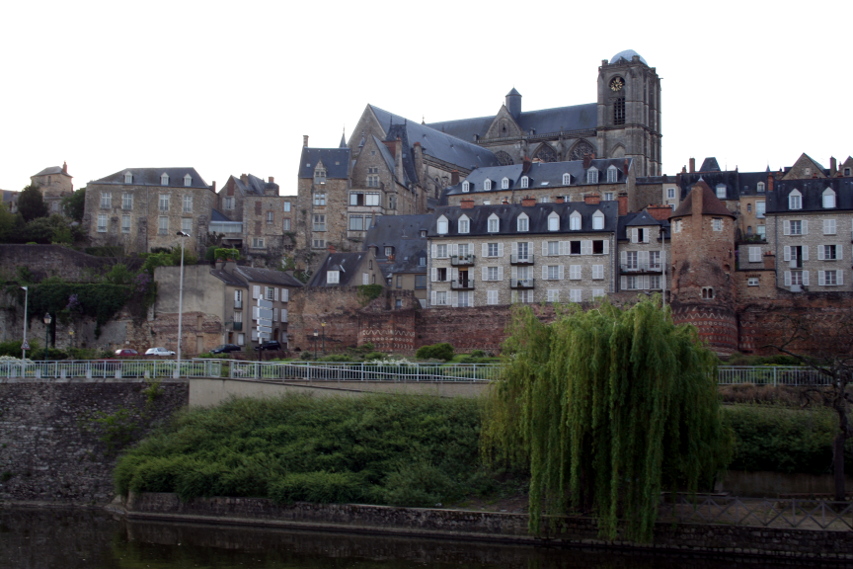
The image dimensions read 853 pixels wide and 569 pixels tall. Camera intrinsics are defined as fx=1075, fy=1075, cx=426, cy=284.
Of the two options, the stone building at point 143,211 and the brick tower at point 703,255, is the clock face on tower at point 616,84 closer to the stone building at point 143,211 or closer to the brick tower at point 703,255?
the stone building at point 143,211

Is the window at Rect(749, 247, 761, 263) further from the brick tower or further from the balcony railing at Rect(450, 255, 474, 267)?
the balcony railing at Rect(450, 255, 474, 267)

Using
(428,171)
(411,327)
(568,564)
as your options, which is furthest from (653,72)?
(568,564)

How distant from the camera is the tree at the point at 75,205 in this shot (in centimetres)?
8314

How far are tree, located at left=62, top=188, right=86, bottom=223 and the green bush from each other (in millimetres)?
44780

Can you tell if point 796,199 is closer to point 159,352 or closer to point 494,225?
point 494,225

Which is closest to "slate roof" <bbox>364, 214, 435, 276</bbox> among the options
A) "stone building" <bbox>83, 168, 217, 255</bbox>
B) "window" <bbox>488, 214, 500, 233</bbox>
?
"window" <bbox>488, 214, 500, 233</bbox>

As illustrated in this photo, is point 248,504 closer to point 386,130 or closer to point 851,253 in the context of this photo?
point 851,253

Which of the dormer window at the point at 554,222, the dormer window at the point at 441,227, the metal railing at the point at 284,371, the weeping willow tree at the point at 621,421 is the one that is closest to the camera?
the weeping willow tree at the point at 621,421

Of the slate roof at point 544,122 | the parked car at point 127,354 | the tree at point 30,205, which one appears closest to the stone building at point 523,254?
the parked car at point 127,354

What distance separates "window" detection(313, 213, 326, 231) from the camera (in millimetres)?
80125

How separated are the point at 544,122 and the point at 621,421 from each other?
84.9m

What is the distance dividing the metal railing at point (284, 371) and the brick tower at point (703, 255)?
591 inches

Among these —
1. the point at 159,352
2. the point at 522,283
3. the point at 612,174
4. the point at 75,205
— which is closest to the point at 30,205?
the point at 75,205

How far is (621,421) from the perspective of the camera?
2484 cm
